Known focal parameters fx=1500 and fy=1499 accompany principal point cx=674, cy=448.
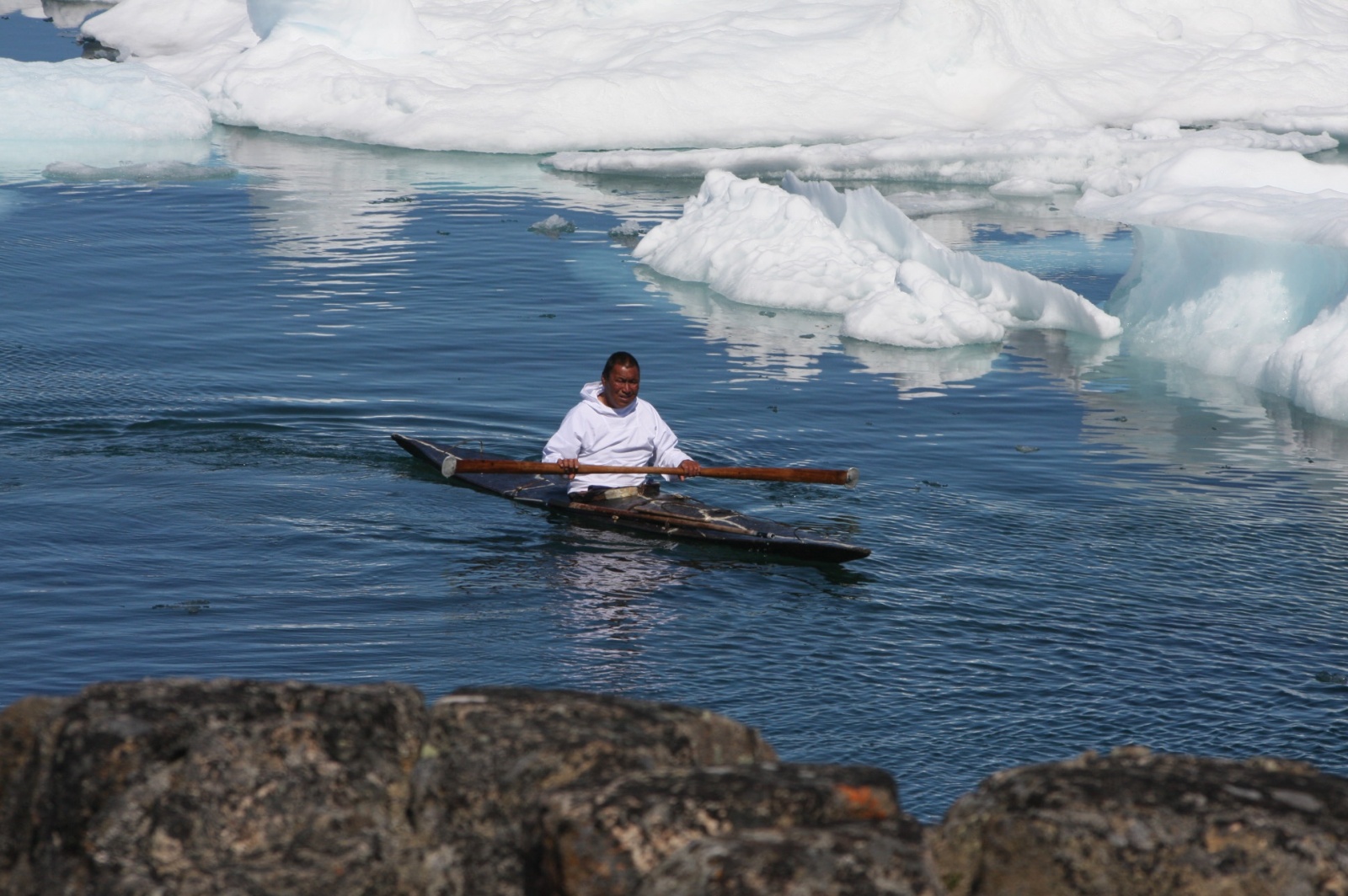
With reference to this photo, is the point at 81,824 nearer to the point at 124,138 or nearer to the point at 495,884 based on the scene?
the point at 495,884

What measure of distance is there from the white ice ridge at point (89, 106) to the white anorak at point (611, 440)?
1970 cm

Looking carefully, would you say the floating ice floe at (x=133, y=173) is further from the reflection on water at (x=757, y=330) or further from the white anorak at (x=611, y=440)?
the white anorak at (x=611, y=440)

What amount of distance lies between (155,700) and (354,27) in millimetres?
26976

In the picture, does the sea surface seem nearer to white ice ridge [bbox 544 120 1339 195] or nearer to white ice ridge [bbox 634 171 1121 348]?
white ice ridge [bbox 634 171 1121 348]

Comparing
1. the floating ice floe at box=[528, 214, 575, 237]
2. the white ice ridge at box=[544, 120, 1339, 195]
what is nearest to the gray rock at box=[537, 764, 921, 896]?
the floating ice floe at box=[528, 214, 575, 237]

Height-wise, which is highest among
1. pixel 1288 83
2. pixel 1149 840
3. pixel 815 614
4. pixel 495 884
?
pixel 1288 83

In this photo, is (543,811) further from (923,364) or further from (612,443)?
(923,364)

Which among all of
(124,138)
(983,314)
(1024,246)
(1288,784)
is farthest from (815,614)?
(124,138)

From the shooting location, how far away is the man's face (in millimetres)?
10172

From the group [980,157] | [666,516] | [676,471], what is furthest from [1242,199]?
[980,157]

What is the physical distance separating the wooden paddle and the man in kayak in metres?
0.09

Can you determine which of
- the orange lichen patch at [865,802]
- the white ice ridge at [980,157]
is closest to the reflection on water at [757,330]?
the white ice ridge at [980,157]

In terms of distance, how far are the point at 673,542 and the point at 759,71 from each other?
18780 mm

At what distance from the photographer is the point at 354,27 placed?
94.1 ft
